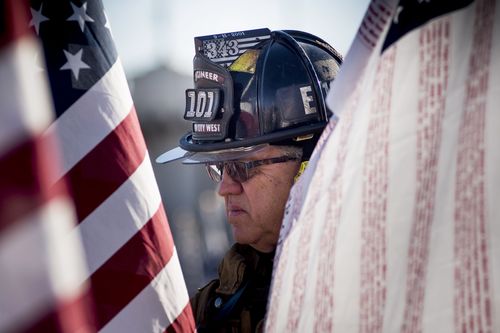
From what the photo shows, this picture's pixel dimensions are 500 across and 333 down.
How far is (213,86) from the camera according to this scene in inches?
145

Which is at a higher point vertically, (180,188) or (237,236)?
(237,236)

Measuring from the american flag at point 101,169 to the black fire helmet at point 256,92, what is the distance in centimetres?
122

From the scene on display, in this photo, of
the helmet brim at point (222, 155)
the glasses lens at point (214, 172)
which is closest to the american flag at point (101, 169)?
the helmet brim at point (222, 155)

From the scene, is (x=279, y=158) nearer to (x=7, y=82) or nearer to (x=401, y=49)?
(x=7, y=82)

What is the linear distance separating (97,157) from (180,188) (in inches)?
619

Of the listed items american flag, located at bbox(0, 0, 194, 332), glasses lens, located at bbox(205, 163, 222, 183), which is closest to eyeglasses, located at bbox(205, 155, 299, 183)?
glasses lens, located at bbox(205, 163, 222, 183)

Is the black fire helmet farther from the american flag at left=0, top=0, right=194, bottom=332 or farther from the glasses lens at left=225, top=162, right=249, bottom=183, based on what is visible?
the american flag at left=0, top=0, right=194, bottom=332

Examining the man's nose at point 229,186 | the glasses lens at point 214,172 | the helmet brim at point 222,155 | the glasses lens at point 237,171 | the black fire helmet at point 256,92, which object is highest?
the black fire helmet at point 256,92

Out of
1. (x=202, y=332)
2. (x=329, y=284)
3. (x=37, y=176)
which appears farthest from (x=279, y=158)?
(x=329, y=284)

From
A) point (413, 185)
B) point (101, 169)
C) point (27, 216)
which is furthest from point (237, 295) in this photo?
point (413, 185)

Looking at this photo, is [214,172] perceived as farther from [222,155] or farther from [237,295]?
[237,295]

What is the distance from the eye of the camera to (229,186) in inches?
144

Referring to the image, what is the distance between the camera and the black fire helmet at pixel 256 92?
11.5 ft

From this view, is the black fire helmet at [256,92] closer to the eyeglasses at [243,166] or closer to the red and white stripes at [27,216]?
the eyeglasses at [243,166]
